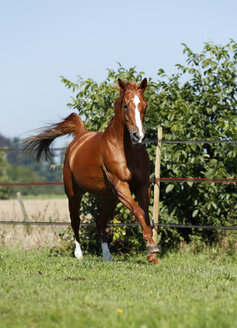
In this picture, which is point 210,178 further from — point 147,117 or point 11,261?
point 11,261

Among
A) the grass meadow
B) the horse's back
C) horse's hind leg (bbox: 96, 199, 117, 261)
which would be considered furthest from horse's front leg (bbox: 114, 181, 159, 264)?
horse's hind leg (bbox: 96, 199, 117, 261)

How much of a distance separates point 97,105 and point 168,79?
1.34 m

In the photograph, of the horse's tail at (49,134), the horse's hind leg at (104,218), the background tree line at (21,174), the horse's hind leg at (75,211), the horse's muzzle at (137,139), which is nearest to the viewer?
the horse's muzzle at (137,139)

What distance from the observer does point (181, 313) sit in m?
3.55

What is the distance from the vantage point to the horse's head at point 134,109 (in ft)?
19.3

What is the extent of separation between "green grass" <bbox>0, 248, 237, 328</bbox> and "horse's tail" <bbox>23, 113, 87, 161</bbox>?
2812 mm

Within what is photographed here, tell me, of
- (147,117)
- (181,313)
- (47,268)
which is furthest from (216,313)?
(147,117)

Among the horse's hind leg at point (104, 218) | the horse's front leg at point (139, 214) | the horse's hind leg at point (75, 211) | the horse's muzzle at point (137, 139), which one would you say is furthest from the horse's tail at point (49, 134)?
the horse's muzzle at point (137, 139)

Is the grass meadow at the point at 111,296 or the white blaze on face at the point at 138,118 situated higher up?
the white blaze on face at the point at 138,118

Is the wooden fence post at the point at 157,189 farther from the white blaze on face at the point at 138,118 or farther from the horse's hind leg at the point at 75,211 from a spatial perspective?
the white blaze on face at the point at 138,118

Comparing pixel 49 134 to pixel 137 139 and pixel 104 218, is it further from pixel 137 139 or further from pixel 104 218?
pixel 137 139

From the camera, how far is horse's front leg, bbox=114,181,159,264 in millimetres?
6246

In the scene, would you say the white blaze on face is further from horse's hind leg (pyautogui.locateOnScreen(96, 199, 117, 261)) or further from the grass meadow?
horse's hind leg (pyautogui.locateOnScreen(96, 199, 117, 261))

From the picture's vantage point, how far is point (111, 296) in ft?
13.8
